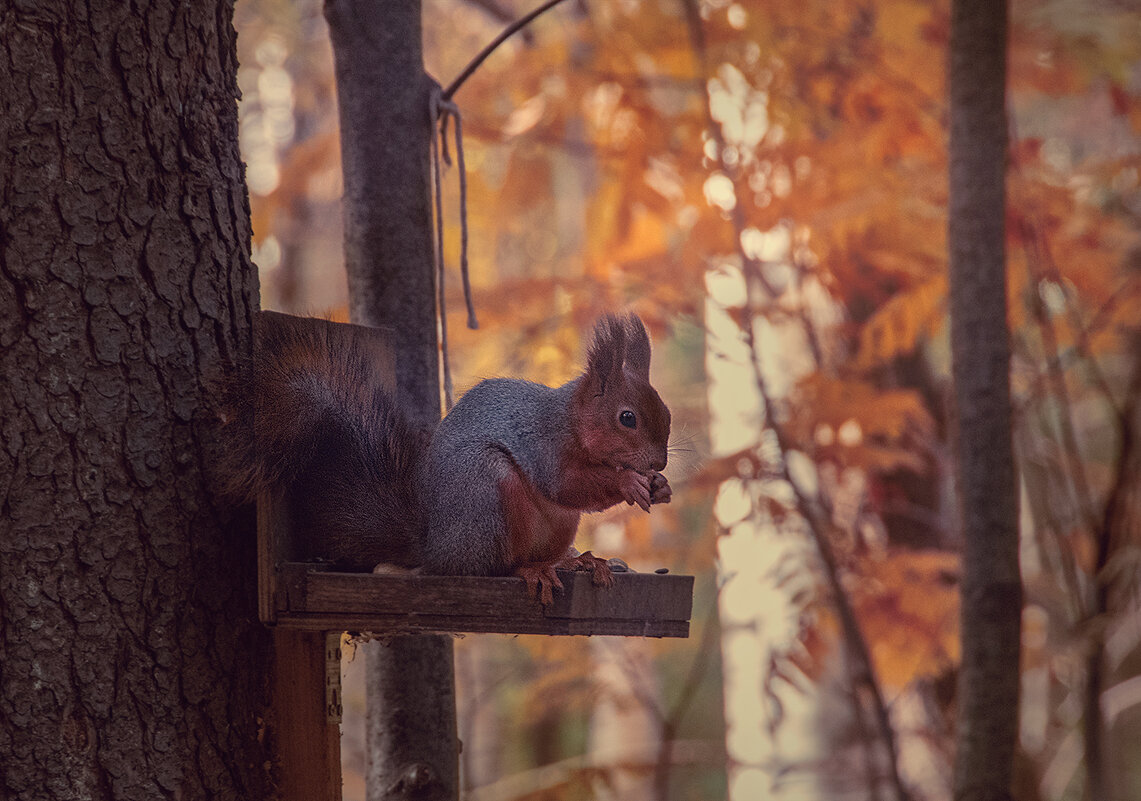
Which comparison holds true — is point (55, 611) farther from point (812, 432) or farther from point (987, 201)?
point (812, 432)

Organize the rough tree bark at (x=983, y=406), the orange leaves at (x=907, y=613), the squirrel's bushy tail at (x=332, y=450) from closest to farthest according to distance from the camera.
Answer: the squirrel's bushy tail at (x=332, y=450) < the rough tree bark at (x=983, y=406) < the orange leaves at (x=907, y=613)

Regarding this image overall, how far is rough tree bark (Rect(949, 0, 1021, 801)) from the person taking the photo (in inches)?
83.7

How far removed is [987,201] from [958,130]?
0.55 ft

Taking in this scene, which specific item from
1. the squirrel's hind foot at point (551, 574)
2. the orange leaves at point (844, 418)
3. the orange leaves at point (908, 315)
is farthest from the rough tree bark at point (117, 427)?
the orange leaves at point (908, 315)

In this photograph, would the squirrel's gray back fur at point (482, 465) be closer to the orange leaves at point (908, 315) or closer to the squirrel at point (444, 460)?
the squirrel at point (444, 460)

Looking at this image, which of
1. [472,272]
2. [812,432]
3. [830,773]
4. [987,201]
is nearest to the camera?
[987,201]

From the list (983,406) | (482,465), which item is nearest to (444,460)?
(482,465)

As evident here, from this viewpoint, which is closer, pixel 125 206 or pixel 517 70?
pixel 125 206

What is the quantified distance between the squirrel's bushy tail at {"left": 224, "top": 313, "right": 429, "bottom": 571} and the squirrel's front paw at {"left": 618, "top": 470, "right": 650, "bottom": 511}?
307 mm

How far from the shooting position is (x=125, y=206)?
1467mm

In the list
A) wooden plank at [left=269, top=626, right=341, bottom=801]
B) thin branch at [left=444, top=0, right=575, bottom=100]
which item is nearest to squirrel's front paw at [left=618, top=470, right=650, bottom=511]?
wooden plank at [left=269, top=626, right=341, bottom=801]

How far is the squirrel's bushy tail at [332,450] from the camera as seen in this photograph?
1.49 meters

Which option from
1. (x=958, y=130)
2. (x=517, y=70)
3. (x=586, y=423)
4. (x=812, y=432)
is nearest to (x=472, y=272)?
(x=517, y=70)

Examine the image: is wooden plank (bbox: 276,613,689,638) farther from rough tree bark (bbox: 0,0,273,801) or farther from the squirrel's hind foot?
rough tree bark (bbox: 0,0,273,801)
